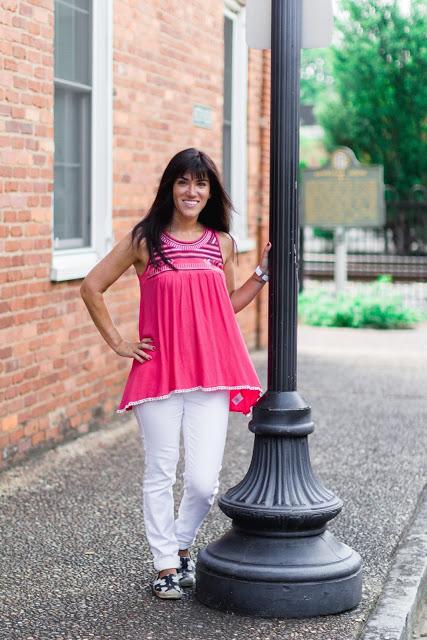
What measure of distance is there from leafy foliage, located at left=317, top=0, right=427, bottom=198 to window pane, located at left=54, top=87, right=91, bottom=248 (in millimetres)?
20965

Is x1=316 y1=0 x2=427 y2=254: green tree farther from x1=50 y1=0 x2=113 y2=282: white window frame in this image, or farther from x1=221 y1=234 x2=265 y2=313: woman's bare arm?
x1=221 y1=234 x2=265 y2=313: woman's bare arm

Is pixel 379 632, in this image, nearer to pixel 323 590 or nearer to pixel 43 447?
pixel 323 590

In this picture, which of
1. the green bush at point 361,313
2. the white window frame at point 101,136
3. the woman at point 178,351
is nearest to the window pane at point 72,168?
the white window frame at point 101,136

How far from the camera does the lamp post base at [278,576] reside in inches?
191

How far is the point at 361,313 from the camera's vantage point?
16391mm

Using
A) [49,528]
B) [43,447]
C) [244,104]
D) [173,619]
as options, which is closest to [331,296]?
[244,104]

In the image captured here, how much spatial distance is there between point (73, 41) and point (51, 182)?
110 cm

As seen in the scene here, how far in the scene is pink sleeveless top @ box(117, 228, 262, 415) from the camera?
4887 millimetres

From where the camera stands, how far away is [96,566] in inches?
218

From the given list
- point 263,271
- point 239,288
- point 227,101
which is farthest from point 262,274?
point 227,101

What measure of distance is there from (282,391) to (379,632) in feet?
3.19

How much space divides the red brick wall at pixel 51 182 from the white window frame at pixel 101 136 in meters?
0.12

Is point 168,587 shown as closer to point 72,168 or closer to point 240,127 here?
point 72,168

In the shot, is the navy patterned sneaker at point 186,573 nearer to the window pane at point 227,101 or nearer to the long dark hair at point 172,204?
the long dark hair at point 172,204
